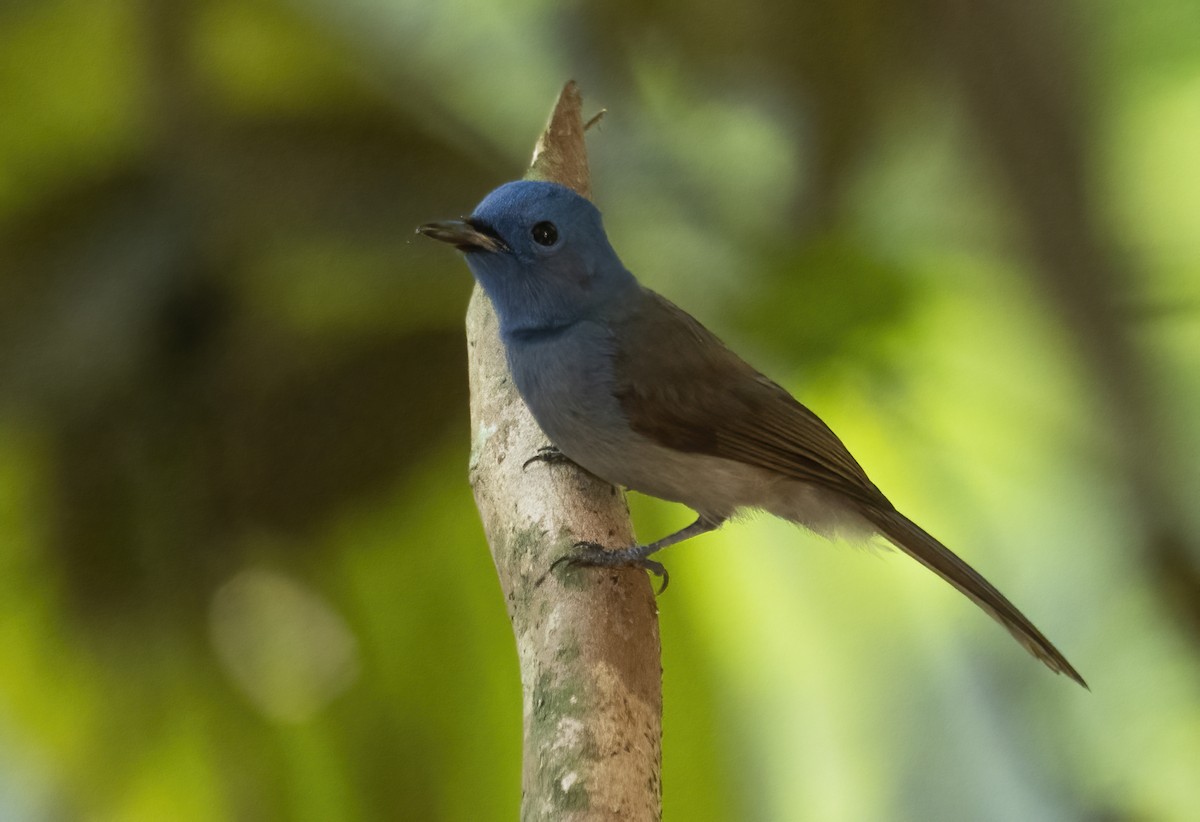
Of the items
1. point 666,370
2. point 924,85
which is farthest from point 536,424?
point 924,85

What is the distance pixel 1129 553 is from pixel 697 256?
120 centimetres

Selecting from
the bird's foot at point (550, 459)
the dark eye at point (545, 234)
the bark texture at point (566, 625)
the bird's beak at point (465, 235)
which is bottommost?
the bark texture at point (566, 625)

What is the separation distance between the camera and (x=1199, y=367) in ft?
7.70

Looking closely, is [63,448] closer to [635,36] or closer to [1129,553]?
[635,36]

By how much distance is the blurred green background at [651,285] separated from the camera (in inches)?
93.0

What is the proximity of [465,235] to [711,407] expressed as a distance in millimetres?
478

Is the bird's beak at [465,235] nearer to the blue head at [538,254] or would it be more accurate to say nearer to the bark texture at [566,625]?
the blue head at [538,254]

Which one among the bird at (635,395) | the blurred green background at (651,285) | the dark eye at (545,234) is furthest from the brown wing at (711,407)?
the blurred green background at (651,285)

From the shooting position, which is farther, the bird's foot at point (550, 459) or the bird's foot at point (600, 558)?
the bird's foot at point (550, 459)

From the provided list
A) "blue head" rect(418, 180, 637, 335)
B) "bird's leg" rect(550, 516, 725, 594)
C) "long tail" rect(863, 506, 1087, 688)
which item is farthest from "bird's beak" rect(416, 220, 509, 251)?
"long tail" rect(863, 506, 1087, 688)

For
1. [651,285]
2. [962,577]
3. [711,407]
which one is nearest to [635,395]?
[711,407]

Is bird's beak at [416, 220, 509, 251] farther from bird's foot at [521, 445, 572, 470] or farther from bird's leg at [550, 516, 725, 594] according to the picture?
bird's leg at [550, 516, 725, 594]

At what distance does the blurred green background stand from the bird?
56cm

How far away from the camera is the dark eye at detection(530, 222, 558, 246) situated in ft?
5.50
